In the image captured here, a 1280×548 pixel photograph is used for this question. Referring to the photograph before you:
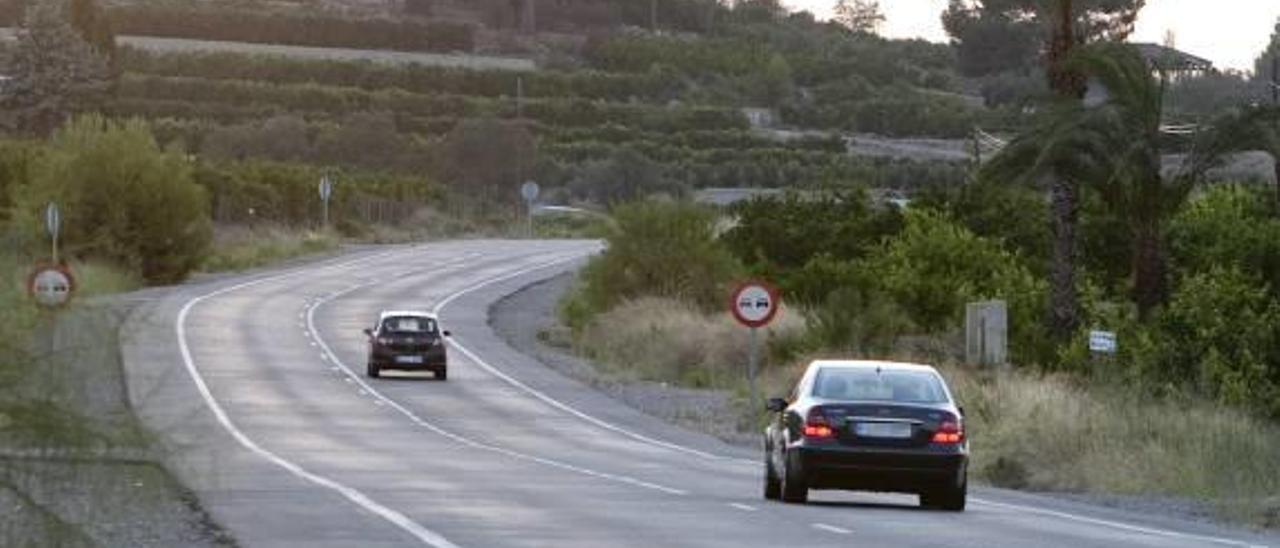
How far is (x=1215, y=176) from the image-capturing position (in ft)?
197

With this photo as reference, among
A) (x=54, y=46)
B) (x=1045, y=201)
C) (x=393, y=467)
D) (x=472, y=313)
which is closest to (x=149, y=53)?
(x=54, y=46)

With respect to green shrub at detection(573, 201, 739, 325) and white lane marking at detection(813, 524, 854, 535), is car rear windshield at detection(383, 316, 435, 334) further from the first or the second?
white lane marking at detection(813, 524, 854, 535)

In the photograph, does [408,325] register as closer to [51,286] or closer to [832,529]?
[832,529]

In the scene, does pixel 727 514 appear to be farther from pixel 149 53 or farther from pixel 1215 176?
pixel 149 53

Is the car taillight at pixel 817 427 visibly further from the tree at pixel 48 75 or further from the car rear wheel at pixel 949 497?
the tree at pixel 48 75

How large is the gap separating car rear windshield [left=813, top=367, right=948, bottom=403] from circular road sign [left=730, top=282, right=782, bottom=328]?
20669 millimetres

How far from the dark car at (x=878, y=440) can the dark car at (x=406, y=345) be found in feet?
115

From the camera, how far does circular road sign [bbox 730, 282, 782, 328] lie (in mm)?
50656

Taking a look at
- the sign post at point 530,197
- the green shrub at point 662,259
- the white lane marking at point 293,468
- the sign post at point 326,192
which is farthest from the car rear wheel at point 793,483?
the sign post at point 530,197

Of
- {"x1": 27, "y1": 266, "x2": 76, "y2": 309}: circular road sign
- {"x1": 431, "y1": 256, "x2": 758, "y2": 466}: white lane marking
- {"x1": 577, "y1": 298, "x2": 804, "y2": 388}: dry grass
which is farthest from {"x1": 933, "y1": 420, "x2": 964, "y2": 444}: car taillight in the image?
{"x1": 577, "y1": 298, "x2": 804, "y2": 388}: dry grass

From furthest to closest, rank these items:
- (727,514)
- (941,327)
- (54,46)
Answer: (54,46) → (941,327) → (727,514)

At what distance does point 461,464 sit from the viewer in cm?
3834

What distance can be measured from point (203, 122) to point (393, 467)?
121m

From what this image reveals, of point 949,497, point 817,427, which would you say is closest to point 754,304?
point 949,497
